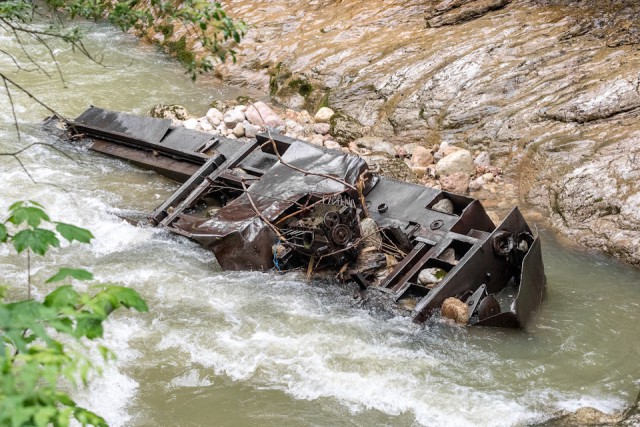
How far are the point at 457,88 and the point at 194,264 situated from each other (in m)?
5.31

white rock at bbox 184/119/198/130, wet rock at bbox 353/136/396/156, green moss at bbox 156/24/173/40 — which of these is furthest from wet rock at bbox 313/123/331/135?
green moss at bbox 156/24/173/40

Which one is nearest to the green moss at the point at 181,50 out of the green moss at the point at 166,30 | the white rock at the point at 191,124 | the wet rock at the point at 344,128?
the green moss at the point at 166,30

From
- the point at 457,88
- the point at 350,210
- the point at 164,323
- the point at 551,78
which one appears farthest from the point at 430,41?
the point at 164,323

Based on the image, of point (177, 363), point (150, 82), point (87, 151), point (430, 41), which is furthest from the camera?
point (150, 82)

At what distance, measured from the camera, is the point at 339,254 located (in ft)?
21.5

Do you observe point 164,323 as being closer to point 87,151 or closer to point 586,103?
point 87,151

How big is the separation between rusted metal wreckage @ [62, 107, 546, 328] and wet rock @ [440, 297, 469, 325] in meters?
0.03

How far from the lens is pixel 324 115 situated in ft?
37.0

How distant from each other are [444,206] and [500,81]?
408 centimetres

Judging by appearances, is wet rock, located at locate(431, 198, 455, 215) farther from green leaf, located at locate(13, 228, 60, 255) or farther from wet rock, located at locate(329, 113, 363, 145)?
green leaf, located at locate(13, 228, 60, 255)

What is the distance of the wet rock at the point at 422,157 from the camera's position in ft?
31.7

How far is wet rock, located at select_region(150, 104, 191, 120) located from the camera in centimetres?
1123

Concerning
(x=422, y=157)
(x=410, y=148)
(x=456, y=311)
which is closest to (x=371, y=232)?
(x=456, y=311)

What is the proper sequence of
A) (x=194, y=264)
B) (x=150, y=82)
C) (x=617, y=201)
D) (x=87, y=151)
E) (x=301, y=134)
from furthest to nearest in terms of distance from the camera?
(x=150, y=82) < (x=301, y=134) < (x=87, y=151) < (x=617, y=201) < (x=194, y=264)
